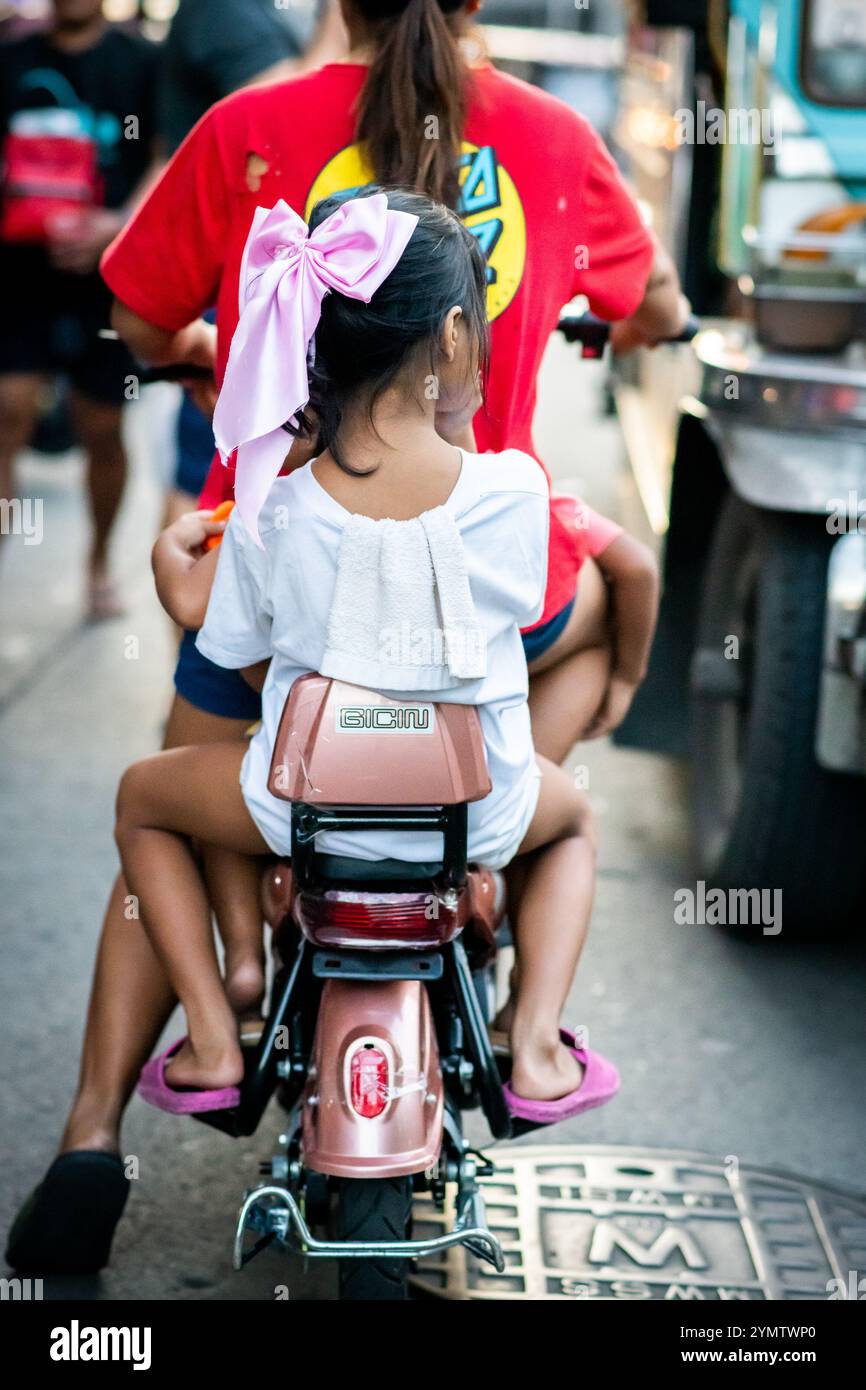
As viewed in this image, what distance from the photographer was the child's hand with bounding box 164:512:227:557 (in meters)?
2.48

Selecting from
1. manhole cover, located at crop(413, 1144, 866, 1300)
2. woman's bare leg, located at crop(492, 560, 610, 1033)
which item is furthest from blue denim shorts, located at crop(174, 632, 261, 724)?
manhole cover, located at crop(413, 1144, 866, 1300)

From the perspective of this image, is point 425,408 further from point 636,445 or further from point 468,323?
point 636,445

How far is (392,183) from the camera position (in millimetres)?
2438

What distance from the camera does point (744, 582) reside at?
435cm

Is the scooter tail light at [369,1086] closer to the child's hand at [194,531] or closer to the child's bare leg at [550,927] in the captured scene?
the child's bare leg at [550,927]

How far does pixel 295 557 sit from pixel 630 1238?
4.78ft

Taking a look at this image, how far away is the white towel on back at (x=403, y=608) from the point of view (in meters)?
2.20

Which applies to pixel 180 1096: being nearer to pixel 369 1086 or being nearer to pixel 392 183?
pixel 369 1086

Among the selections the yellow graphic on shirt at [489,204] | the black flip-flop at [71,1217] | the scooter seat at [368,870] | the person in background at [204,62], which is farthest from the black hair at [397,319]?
the person in background at [204,62]

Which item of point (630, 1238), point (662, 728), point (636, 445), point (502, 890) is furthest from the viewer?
point (636, 445)

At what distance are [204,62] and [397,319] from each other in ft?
9.25

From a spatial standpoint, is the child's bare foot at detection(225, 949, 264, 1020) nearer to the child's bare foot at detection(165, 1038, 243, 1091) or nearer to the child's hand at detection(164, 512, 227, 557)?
the child's bare foot at detection(165, 1038, 243, 1091)
